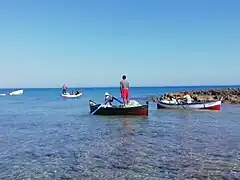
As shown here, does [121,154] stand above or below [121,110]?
below

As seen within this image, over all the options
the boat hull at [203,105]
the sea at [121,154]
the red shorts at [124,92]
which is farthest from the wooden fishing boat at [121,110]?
the boat hull at [203,105]

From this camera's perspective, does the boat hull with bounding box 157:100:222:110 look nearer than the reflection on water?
No

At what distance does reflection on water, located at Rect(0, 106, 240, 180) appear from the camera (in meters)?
10.7

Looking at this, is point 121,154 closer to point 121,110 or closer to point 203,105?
point 121,110

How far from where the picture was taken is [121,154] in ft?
43.9

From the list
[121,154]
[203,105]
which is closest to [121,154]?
[121,154]

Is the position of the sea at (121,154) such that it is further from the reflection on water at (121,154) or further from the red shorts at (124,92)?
the red shorts at (124,92)

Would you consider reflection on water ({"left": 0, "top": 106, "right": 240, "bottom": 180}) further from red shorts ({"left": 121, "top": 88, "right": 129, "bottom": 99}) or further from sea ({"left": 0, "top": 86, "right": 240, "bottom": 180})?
red shorts ({"left": 121, "top": 88, "right": 129, "bottom": 99})

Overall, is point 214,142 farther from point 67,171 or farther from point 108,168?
point 67,171

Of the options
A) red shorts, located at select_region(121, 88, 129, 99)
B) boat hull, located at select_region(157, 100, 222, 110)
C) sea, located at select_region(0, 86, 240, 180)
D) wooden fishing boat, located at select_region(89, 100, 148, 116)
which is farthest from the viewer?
boat hull, located at select_region(157, 100, 222, 110)

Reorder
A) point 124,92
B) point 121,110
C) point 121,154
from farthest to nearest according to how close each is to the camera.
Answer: point 121,110
point 124,92
point 121,154

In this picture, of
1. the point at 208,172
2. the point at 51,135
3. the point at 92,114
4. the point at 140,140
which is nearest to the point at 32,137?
the point at 51,135

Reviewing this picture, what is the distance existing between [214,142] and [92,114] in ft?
53.0

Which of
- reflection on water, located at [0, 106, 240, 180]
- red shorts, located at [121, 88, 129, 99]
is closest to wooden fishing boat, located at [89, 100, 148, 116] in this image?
red shorts, located at [121, 88, 129, 99]
